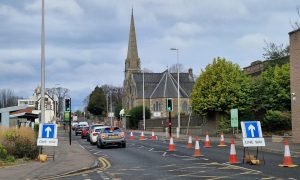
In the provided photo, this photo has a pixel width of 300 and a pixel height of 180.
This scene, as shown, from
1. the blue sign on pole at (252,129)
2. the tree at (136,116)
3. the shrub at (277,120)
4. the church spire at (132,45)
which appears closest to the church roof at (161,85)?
the church spire at (132,45)

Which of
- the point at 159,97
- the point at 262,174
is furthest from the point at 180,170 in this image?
the point at 159,97

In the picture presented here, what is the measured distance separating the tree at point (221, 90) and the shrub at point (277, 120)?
139 inches

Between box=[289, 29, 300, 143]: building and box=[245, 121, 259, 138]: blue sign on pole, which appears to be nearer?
box=[245, 121, 259, 138]: blue sign on pole

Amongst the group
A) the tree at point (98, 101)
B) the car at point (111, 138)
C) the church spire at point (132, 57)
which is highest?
the church spire at point (132, 57)

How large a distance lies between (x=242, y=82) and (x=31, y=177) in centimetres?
3415

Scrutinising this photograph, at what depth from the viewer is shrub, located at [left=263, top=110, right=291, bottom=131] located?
41.0 m

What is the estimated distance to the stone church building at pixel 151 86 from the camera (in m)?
115

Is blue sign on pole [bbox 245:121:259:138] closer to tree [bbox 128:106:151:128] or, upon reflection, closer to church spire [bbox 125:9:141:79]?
tree [bbox 128:106:151:128]

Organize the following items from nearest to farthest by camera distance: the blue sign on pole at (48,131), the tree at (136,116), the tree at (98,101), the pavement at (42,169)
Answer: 1. the pavement at (42,169)
2. the blue sign on pole at (48,131)
3. the tree at (136,116)
4. the tree at (98,101)

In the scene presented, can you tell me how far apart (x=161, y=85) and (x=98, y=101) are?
145 ft

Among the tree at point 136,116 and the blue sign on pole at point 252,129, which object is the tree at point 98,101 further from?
the blue sign on pole at point 252,129

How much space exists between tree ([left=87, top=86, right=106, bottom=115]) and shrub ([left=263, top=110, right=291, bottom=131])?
11666 centimetres

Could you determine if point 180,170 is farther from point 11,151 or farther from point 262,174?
point 11,151

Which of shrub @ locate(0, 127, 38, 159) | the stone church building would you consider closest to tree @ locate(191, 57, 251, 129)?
shrub @ locate(0, 127, 38, 159)
